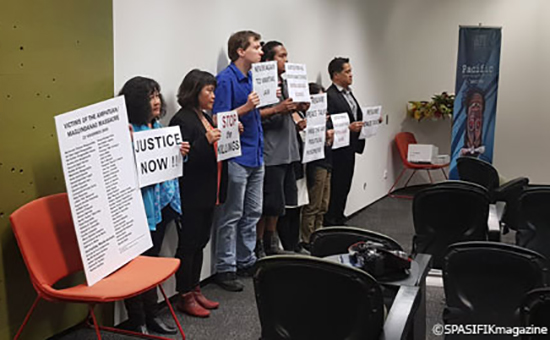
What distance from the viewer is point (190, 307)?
3.81m

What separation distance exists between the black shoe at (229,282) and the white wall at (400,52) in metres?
1.51

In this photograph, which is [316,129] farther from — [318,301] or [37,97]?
[318,301]

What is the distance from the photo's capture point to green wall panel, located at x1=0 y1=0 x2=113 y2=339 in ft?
9.23

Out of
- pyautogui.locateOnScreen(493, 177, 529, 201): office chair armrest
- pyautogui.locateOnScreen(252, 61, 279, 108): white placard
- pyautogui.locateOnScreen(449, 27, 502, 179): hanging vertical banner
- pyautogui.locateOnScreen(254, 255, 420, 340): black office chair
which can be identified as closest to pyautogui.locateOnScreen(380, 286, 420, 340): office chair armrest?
pyautogui.locateOnScreen(254, 255, 420, 340): black office chair

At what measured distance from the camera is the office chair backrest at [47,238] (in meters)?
2.68

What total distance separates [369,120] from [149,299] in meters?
3.31

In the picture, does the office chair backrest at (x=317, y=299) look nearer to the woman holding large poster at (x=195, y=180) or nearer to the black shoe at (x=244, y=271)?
the woman holding large poster at (x=195, y=180)

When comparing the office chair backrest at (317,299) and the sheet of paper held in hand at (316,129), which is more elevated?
the sheet of paper held in hand at (316,129)

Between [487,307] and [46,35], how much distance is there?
2.57 meters

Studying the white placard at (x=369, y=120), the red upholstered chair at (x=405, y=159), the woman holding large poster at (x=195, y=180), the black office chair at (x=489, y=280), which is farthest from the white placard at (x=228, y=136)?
the red upholstered chair at (x=405, y=159)

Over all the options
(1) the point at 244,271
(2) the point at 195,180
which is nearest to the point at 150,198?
(2) the point at 195,180

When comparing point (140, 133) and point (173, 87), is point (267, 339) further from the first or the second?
point (173, 87)

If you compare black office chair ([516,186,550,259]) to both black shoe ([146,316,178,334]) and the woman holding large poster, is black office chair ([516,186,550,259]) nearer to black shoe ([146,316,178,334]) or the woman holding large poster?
the woman holding large poster

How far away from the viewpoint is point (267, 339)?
2.21 meters
